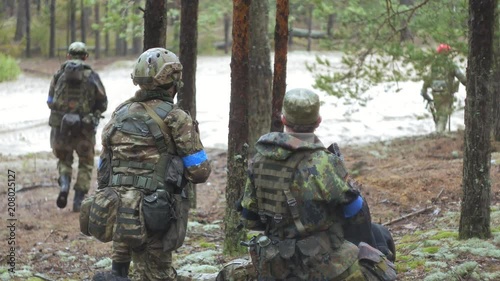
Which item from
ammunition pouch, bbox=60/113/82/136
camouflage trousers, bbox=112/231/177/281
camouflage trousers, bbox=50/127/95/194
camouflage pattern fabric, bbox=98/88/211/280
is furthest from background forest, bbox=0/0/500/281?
ammunition pouch, bbox=60/113/82/136

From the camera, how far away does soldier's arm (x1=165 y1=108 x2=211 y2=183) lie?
5.57 meters

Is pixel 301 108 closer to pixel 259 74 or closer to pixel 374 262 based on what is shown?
pixel 374 262

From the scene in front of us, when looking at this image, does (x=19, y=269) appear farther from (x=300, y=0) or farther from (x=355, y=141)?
(x=355, y=141)

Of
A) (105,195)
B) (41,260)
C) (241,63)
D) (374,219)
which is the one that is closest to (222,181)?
(374,219)

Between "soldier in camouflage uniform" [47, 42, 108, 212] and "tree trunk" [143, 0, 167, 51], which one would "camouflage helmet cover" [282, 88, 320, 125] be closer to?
"tree trunk" [143, 0, 167, 51]

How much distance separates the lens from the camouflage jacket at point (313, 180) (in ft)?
15.2

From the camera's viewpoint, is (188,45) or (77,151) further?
(77,151)

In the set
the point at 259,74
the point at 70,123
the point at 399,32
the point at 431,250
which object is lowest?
the point at 431,250

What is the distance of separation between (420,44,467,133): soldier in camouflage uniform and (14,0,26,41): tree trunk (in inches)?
715

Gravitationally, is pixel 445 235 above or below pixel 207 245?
above

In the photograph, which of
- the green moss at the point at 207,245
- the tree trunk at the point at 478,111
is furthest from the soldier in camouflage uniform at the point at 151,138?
the green moss at the point at 207,245

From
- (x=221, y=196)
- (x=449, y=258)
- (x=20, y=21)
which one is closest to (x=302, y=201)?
(x=449, y=258)

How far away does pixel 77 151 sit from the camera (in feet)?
36.3

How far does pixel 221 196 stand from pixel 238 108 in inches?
212
